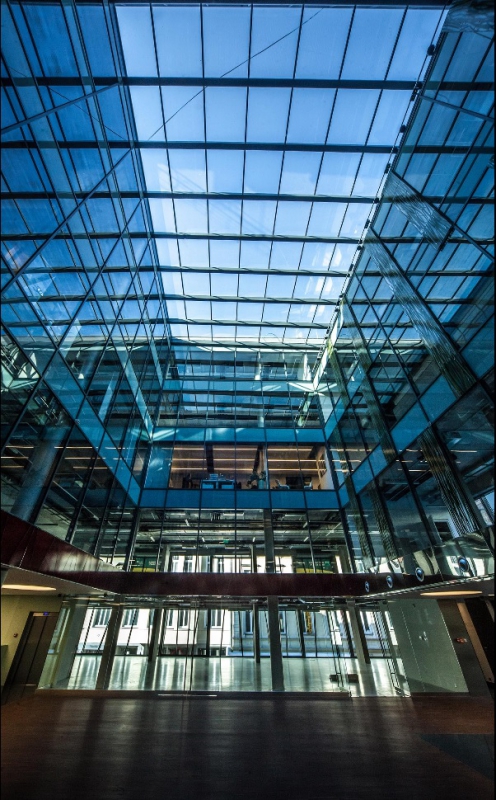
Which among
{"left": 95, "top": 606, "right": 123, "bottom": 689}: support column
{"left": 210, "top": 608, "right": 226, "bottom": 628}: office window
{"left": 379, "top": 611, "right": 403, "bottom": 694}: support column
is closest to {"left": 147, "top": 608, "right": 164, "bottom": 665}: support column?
{"left": 95, "top": 606, "right": 123, "bottom": 689}: support column

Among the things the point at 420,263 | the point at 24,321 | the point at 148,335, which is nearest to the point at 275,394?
the point at 148,335

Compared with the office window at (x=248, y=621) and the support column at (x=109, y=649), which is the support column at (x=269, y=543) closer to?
the office window at (x=248, y=621)

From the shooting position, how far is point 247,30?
13.0m

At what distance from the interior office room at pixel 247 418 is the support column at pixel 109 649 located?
9cm

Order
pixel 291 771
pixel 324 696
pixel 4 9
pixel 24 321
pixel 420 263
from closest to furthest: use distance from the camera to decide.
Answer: pixel 291 771
pixel 4 9
pixel 24 321
pixel 324 696
pixel 420 263

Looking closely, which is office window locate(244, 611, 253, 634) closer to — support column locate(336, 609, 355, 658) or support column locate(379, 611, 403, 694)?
support column locate(336, 609, 355, 658)

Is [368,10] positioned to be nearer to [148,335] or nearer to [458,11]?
[458,11]

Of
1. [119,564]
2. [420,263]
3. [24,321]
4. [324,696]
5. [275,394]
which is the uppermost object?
[275,394]

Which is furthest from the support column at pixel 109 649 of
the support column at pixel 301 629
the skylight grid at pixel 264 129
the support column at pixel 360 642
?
the skylight grid at pixel 264 129

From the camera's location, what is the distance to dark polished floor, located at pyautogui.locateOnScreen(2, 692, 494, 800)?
18.9ft

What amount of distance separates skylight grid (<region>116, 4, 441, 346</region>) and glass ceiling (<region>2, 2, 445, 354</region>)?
0.06m

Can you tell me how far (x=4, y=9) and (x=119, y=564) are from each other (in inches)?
770

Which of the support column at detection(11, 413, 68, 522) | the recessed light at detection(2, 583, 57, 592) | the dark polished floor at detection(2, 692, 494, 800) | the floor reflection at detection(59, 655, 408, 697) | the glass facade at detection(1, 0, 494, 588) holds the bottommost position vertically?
the dark polished floor at detection(2, 692, 494, 800)

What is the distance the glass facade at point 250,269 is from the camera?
10117 mm
